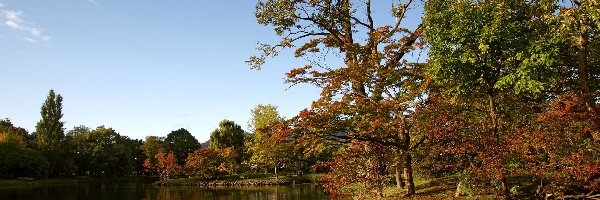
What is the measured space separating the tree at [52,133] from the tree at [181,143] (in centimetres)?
1972

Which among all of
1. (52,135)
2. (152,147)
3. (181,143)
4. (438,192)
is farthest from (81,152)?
(438,192)

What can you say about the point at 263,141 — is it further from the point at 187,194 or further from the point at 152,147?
the point at 152,147

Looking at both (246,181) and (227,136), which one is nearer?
(246,181)

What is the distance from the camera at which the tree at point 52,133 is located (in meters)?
61.6

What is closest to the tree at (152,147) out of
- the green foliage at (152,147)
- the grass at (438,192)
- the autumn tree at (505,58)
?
the green foliage at (152,147)

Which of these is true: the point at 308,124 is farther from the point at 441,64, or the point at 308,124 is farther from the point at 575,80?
the point at 575,80

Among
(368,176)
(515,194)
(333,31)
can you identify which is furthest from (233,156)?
(515,194)

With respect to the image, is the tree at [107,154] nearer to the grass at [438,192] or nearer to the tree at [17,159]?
the tree at [17,159]

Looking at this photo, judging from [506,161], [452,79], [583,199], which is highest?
[452,79]

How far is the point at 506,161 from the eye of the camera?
1187 centimetres

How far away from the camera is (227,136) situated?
58.4m

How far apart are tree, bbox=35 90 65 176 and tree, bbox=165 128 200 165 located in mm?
19715

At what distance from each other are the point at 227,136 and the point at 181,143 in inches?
1110

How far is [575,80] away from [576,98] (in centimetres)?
407
